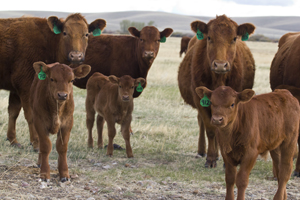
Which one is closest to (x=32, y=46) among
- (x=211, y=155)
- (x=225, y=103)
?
(x=211, y=155)

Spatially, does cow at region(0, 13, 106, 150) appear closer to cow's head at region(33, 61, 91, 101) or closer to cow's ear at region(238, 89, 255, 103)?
cow's head at region(33, 61, 91, 101)

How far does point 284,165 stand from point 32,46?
463 cm

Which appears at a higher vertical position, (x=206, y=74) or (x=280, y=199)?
(x=206, y=74)

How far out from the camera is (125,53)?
877 centimetres

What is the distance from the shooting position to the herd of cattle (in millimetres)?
4898

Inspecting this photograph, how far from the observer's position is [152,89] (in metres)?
14.5

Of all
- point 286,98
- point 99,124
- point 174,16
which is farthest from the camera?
point 174,16

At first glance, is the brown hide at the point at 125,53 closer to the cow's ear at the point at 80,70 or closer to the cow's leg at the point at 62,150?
the cow's ear at the point at 80,70

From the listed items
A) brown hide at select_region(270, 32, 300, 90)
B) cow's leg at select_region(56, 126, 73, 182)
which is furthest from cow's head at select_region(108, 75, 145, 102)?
brown hide at select_region(270, 32, 300, 90)

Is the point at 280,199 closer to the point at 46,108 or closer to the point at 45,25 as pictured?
the point at 46,108

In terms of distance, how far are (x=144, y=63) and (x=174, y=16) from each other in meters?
155

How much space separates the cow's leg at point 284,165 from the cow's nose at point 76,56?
→ 3.48m

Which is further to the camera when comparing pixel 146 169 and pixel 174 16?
pixel 174 16

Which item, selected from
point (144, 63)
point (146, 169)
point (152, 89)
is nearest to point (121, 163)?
point (146, 169)
